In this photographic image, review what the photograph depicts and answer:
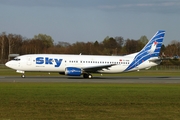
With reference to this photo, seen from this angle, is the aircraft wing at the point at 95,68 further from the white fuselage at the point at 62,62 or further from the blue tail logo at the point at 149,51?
the blue tail logo at the point at 149,51

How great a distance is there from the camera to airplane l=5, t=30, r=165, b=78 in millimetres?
48312

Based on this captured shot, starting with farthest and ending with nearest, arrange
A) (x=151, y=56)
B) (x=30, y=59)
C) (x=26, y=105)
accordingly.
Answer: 1. (x=151, y=56)
2. (x=30, y=59)
3. (x=26, y=105)

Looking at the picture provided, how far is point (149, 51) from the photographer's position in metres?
52.8

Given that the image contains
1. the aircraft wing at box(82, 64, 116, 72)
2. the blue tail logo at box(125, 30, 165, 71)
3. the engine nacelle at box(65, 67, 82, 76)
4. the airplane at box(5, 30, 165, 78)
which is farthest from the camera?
the blue tail logo at box(125, 30, 165, 71)

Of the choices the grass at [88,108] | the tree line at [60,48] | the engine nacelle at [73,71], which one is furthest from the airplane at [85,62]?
the tree line at [60,48]

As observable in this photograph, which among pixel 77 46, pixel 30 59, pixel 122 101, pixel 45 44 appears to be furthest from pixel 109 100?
pixel 45 44

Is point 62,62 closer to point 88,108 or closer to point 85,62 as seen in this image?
point 85,62

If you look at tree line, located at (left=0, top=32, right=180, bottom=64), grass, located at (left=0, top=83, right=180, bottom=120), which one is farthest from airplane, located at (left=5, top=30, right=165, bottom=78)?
tree line, located at (left=0, top=32, right=180, bottom=64)

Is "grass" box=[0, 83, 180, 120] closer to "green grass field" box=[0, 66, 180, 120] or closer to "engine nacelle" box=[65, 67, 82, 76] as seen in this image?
"green grass field" box=[0, 66, 180, 120]

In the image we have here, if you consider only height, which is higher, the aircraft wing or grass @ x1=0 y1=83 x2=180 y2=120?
the aircraft wing

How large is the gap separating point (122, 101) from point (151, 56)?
105ft

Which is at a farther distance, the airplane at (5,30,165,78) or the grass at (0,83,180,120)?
the airplane at (5,30,165,78)

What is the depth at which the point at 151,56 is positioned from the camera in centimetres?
5284

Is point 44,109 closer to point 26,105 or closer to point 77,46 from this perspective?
point 26,105
